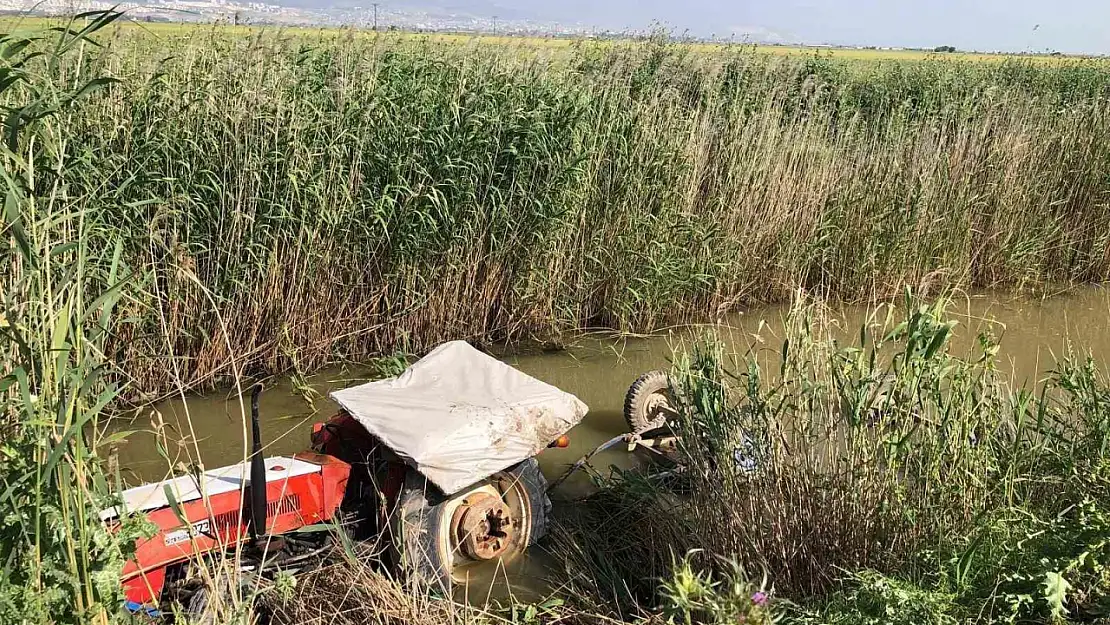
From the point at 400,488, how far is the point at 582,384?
283 cm

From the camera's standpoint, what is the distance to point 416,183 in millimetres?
6547

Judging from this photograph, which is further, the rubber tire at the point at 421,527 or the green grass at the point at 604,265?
the rubber tire at the point at 421,527

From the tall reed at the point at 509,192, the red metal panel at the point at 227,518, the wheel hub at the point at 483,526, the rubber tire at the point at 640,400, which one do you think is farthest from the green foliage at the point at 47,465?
the rubber tire at the point at 640,400

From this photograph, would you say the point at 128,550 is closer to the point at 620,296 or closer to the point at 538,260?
the point at 538,260

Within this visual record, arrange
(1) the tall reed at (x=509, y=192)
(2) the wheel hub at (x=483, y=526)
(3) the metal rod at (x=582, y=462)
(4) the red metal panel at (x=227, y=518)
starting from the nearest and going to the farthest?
(4) the red metal panel at (x=227, y=518), (2) the wheel hub at (x=483, y=526), (3) the metal rod at (x=582, y=462), (1) the tall reed at (x=509, y=192)

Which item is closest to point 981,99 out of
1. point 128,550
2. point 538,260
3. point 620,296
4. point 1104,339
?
point 1104,339

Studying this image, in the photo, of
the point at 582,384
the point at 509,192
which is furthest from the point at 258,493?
the point at 509,192

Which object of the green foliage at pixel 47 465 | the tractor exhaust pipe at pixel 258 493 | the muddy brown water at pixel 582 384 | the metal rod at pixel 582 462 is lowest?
the muddy brown water at pixel 582 384

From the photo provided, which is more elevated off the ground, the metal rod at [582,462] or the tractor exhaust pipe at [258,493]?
the tractor exhaust pipe at [258,493]

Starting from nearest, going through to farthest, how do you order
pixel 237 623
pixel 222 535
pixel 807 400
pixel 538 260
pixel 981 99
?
pixel 237 623 < pixel 807 400 < pixel 222 535 < pixel 538 260 < pixel 981 99

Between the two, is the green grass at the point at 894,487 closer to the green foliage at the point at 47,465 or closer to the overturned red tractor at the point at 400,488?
the overturned red tractor at the point at 400,488

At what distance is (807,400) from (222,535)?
2.33 metres

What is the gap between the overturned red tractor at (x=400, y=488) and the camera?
3502mm

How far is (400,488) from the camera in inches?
156
